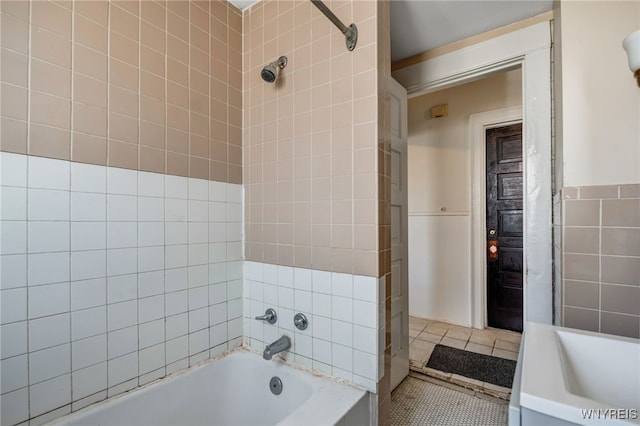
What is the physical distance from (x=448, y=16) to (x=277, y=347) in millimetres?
2111

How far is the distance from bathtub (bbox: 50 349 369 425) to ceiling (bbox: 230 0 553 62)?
203 centimetres

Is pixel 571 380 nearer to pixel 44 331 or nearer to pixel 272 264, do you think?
pixel 272 264

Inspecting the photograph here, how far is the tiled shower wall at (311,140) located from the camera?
50.4 inches

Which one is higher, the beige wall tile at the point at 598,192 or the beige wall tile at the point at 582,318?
the beige wall tile at the point at 598,192

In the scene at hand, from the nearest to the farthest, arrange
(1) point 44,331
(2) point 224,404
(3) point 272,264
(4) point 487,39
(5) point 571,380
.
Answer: (5) point 571,380 < (1) point 44,331 < (2) point 224,404 < (3) point 272,264 < (4) point 487,39

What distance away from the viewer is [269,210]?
1618mm

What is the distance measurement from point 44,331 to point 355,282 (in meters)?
1.19

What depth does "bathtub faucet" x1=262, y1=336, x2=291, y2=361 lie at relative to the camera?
4.60ft

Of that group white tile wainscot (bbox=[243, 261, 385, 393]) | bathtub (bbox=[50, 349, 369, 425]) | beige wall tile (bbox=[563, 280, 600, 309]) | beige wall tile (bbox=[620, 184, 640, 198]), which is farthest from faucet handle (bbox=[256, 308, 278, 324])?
beige wall tile (bbox=[620, 184, 640, 198])

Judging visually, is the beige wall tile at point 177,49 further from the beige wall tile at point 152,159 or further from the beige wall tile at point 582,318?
the beige wall tile at point 582,318

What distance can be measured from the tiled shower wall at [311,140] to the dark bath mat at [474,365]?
1.39m

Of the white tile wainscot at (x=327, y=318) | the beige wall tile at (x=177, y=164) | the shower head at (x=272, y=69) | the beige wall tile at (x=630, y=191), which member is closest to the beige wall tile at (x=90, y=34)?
the beige wall tile at (x=177, y=164)

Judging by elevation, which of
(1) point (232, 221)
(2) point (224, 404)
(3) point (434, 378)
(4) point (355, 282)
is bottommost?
(3) point (434, 378)

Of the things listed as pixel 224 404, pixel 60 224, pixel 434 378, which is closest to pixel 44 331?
pixel 60 224
